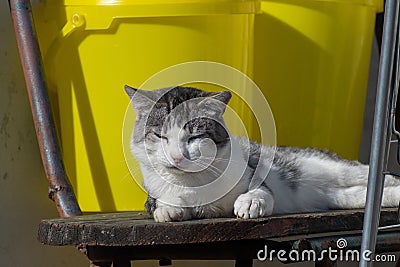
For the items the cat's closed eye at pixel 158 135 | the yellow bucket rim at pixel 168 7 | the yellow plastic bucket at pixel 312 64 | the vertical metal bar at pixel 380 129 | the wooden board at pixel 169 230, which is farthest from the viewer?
the yellow plastic bucket at pixel 312 64

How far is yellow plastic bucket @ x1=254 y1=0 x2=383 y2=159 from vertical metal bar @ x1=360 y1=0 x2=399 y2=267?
0.67 m

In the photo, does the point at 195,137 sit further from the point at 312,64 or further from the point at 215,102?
the point at 312,64

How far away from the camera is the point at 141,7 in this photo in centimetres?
146

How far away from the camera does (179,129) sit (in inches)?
47.5

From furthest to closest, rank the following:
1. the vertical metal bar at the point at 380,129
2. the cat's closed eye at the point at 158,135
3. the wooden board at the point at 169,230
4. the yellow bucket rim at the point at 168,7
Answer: the yellow bucket rim at the point at 168,7, the cat's closed eye at the point at 158,135, the wooden board at the point at 169,230, the vertical metal bar at the point at 380,129

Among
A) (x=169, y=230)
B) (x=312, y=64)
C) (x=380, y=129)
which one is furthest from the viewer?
(x=312, y=64)

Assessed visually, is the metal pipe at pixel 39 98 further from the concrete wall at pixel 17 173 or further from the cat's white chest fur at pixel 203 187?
the cat's white chest fur at pixel 203 187

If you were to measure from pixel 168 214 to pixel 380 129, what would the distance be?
39 centimetres

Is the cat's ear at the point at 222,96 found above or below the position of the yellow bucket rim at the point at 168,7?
below

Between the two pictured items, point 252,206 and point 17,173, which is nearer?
point 252,206

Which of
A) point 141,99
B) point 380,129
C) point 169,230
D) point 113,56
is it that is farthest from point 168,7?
point 380,129

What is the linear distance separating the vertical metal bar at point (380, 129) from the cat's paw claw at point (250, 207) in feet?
0.81

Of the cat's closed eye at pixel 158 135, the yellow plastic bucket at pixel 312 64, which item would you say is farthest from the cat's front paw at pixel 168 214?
the yellow plastic bucket at pixel 312 64

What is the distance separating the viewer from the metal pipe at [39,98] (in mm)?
1509
